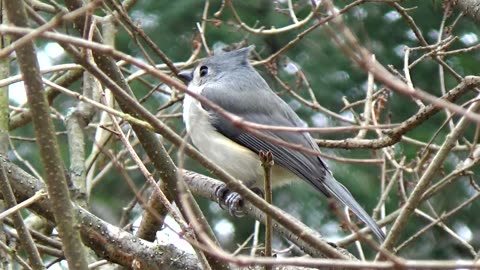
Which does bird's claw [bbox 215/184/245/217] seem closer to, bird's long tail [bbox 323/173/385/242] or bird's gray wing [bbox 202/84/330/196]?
bird's gray wing [bbox 202/84/330/196]

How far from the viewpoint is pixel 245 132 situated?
4484 millimetres

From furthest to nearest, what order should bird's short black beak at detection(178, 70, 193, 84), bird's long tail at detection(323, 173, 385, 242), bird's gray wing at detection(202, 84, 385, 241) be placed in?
bird's short black beak at detection(178, 70, 193, 84), bird's gray wing at detection(202, 84, 385, 241), bird's long tail at detection(323, 173, 385, 242)

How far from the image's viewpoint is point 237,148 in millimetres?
4723

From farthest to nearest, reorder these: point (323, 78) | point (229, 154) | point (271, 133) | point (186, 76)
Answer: point (323, 78)
point (186, 76)
point (271, 133)
point (229, 154)

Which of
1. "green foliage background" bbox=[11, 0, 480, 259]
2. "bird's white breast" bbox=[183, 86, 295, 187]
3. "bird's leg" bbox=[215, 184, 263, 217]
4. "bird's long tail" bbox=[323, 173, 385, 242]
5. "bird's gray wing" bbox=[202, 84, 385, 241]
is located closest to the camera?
"bird's long tail" bbox=[323, 173, 385, 242]

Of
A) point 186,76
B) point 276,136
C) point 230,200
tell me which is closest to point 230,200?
point 230,200

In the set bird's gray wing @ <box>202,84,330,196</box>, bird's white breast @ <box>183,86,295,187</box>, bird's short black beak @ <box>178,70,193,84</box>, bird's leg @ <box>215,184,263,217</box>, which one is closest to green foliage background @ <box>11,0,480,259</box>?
bird's short black beak @ <box>178,70,193,84</box>

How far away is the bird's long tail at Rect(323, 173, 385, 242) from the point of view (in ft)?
12.3

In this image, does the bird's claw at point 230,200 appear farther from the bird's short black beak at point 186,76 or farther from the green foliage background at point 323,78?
the green foliage background at point 323,78

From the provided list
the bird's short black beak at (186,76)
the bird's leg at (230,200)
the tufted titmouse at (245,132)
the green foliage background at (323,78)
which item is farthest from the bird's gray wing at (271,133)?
the green foliage background at (323,78)

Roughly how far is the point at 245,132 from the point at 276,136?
34 centimetres

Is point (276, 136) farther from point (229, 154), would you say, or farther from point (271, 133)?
point (229, 154)

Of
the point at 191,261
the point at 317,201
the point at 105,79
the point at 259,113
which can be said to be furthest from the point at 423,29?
the point at 105,79

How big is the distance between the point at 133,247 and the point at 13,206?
2.15 feet
